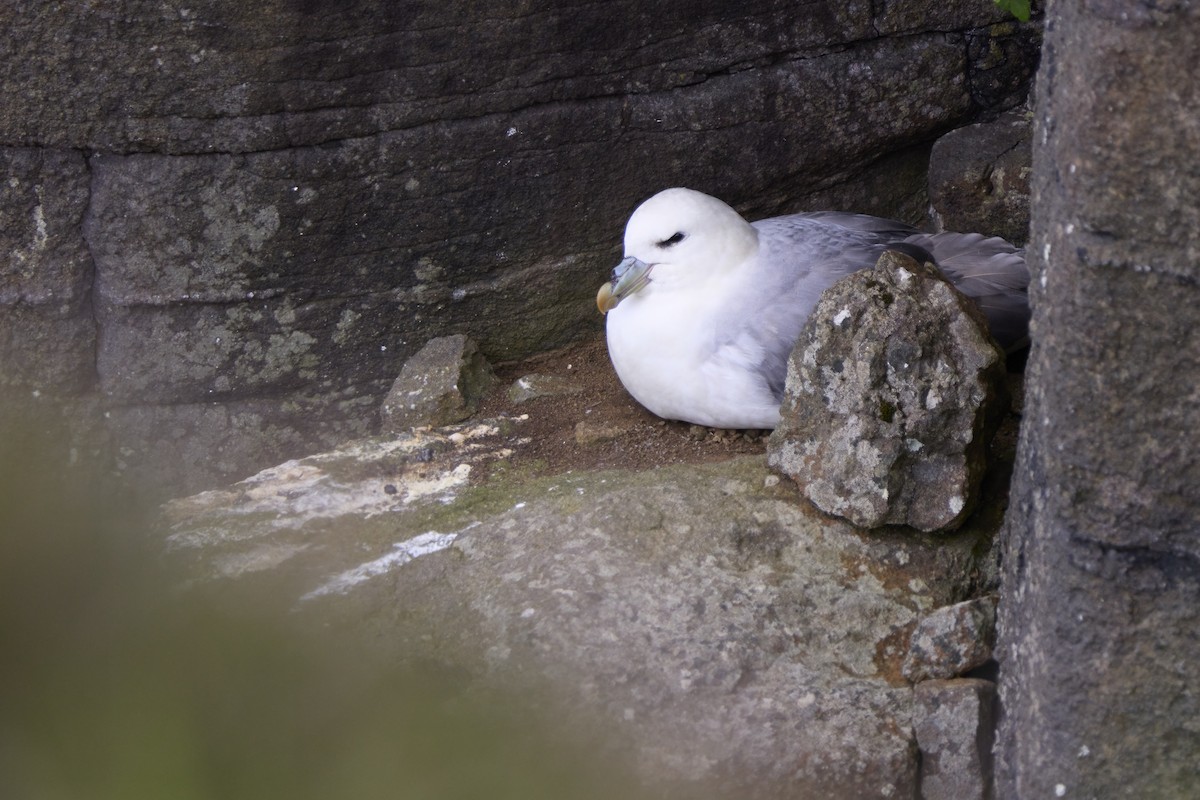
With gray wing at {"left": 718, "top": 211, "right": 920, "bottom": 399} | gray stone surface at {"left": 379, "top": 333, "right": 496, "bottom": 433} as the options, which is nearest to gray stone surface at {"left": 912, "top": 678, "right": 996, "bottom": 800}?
gray wing at {"left": 718, "top": 211, "right": 920, "bottom": 399}

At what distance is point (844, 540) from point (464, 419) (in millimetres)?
1227

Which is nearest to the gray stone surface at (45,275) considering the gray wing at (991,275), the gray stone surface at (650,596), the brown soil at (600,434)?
the gray stone surface at (650,596)

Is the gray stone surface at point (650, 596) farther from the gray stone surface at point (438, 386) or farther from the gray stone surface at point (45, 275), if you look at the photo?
the gray stone surface at point (45, 275)

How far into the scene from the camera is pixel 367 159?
328cm

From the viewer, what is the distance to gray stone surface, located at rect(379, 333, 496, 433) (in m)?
3.28

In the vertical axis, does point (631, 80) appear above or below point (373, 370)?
above

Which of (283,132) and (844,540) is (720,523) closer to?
(844,540)

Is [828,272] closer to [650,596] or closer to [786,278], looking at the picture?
[786,278]

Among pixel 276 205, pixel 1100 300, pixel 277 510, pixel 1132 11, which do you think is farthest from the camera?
pixel 276 205

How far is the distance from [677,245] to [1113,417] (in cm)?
149

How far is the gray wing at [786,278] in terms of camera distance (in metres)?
2.85

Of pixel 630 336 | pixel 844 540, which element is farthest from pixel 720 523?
pixel 630 336

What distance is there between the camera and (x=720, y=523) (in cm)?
251

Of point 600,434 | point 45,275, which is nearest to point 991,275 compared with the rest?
point 600,434
